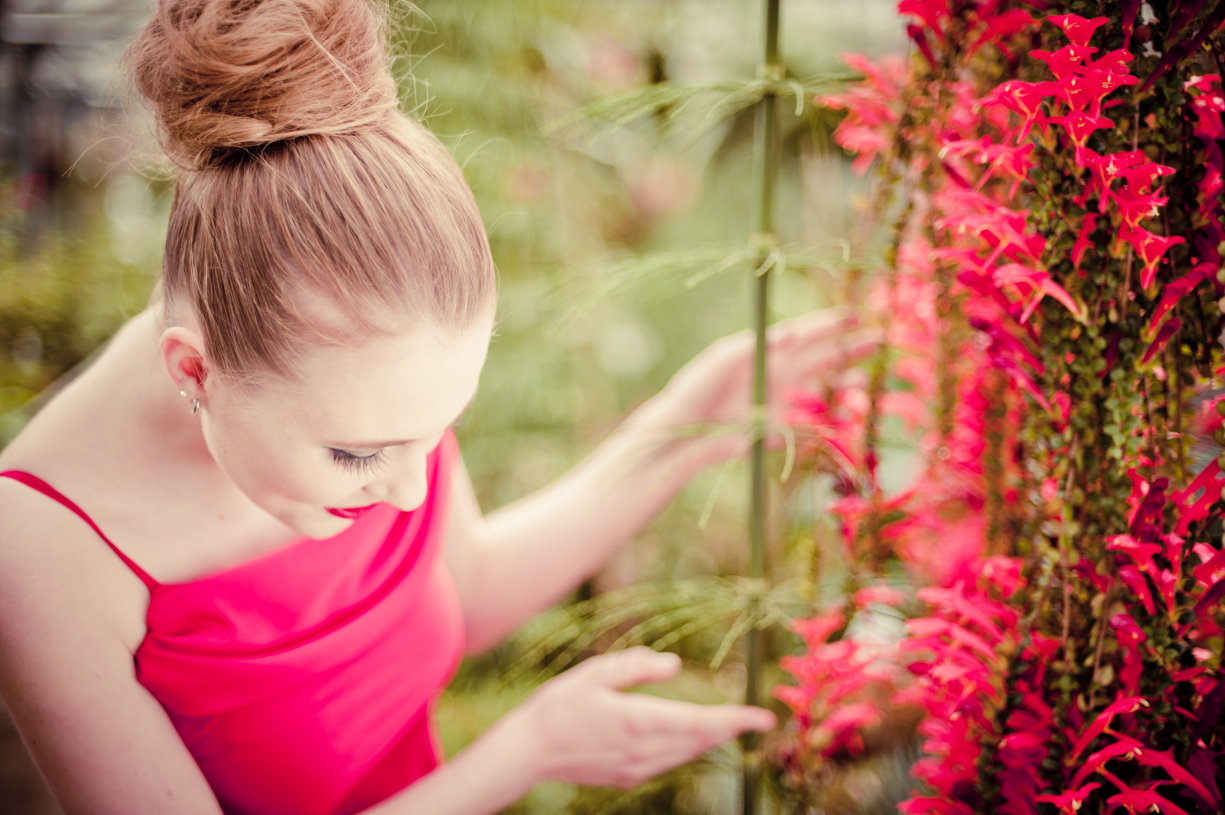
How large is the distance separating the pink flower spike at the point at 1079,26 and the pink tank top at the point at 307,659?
69cm

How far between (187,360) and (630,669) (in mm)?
465

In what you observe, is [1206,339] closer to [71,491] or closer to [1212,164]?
[1212,164]

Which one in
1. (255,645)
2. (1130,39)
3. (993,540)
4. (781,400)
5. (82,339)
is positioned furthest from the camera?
(82,339)

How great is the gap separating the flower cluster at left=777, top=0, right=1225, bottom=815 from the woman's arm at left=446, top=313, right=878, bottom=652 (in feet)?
0.65

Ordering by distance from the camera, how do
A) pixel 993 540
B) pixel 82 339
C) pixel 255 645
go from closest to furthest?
pixel 255 645 → pixel 993 540 → pixel 82 339

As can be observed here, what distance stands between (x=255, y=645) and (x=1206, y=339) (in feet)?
2.67

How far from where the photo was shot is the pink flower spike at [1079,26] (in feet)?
1.55

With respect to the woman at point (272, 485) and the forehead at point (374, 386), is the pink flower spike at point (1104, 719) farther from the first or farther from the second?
the forehead at point (374, 386)

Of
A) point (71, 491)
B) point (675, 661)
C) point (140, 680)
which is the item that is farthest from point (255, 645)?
point (675, 661)

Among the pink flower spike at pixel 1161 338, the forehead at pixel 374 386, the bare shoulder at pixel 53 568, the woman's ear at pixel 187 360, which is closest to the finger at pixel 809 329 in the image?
the pink flower spike at pixel 1161 338

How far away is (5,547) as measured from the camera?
1.74ft

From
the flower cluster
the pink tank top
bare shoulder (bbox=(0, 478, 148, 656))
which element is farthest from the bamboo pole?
bare shoulder (bbox=(0, 478, 148, 656))

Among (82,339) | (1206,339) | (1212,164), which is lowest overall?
(82,339)

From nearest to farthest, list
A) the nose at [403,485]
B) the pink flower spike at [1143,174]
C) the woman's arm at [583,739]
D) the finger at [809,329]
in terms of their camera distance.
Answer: the pink flower spike at [1143,174], the nose at [403,485], the woman's arm at [583,739], the finger at [809,329]
